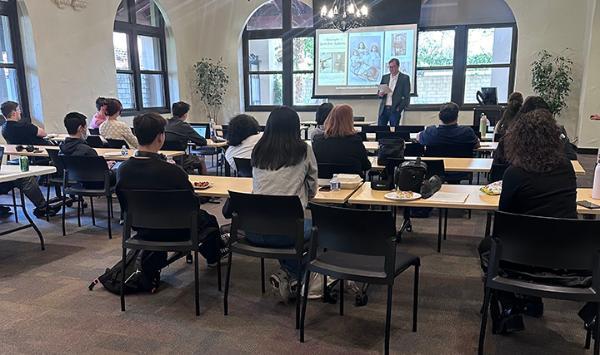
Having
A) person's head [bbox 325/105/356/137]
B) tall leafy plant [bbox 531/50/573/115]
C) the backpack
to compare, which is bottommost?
the backpack

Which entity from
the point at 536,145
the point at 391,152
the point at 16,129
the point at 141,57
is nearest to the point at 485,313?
the point at 536,145

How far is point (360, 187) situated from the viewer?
3102 millimetres

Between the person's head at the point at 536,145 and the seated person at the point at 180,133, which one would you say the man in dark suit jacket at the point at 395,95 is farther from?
the person's head at the point at 536,145

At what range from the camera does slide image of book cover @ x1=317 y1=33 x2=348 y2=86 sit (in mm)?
9688

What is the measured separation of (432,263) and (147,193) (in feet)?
7.11

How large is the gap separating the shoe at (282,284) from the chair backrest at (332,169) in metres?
0.95

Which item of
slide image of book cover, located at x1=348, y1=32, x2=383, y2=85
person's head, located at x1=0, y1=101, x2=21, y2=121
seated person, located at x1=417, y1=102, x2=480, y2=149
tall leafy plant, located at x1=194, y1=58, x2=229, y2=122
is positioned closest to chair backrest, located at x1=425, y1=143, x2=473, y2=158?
seated person, located at x1=417, y1=102, x2=480, y2=149

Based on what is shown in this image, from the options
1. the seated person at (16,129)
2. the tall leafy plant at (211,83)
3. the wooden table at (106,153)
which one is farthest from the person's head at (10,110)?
the tall leafy plant at (211,83)

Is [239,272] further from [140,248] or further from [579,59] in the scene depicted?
[579,59]

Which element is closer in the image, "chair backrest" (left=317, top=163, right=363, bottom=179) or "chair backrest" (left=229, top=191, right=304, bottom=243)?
"chair backrest" (left=229, top=191, right=304, bottom=243)

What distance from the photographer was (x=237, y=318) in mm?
2629

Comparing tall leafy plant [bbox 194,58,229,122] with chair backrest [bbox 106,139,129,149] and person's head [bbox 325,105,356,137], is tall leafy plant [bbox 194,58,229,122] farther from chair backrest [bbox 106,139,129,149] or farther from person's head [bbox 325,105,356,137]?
person's head [bbox 325,105,356,137]

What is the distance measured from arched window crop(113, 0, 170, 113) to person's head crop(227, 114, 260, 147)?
5253mm

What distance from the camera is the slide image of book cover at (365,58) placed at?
9.42 m
